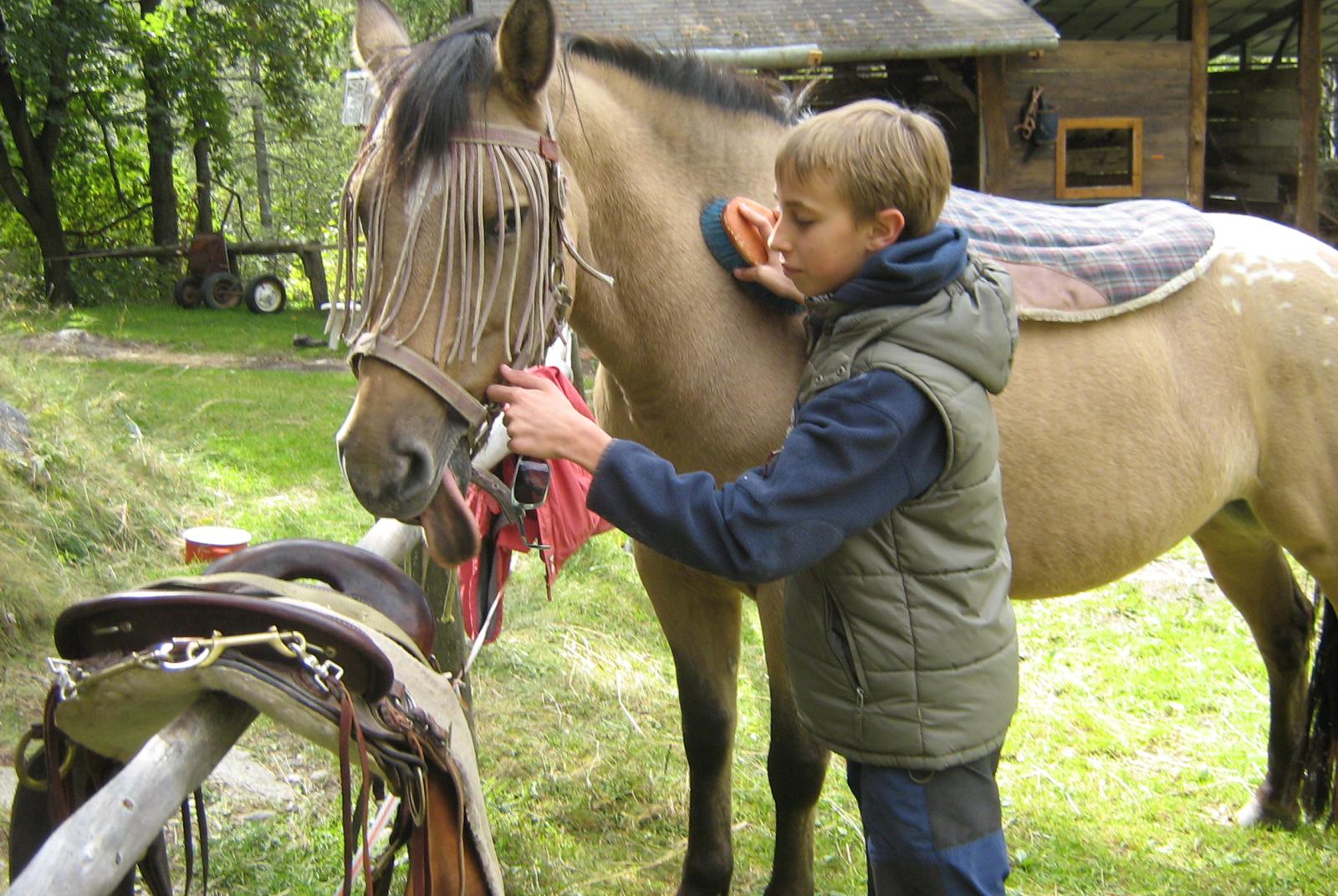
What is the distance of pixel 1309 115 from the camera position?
9758mm

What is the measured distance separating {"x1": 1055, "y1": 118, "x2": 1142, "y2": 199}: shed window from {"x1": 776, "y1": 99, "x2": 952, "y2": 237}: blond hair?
8.07m

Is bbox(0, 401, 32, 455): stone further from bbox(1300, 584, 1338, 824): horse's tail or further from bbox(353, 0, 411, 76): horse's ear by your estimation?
bbox(1300, 584, 1338, 824): horse's tail

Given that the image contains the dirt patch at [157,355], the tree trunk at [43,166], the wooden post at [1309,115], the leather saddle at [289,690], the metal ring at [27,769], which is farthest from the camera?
the tree trunk at [43,166]

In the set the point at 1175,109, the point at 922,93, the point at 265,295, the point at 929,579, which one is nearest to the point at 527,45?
the point at 929,579

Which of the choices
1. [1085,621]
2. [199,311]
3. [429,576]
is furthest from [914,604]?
[199,311]

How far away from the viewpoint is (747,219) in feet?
6.59

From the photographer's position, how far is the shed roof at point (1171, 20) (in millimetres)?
10805

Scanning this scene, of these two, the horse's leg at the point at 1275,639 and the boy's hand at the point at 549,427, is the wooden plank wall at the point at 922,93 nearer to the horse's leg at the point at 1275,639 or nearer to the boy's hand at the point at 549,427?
the horse's leg at the point at 1275,639

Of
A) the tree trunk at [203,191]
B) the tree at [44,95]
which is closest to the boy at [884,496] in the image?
the tree at [44,95]

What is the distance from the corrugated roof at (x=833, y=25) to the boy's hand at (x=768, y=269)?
6413 millimetres

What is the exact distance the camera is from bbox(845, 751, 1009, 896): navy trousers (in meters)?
1.64

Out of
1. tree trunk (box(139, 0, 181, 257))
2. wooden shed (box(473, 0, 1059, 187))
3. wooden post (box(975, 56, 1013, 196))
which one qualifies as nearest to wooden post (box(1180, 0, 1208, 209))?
wooden shed (box(473, 0, 1059, 187))

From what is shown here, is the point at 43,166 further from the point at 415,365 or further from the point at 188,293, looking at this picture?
the point at 415,365

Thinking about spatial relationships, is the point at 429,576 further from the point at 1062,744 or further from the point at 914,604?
the point at 1062,744
